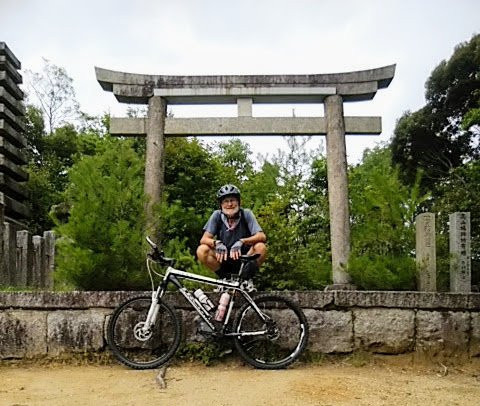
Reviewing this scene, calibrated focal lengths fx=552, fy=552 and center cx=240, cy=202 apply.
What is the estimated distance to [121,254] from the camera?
18.3 ft

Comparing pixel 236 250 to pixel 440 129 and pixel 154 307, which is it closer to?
pixel 154 307

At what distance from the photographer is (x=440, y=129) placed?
17359 millimetres

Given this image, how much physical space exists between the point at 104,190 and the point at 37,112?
58.3ft

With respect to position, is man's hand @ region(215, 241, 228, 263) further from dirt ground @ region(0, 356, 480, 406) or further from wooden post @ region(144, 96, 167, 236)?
wooden post @ region(144, 96, 167, 236)

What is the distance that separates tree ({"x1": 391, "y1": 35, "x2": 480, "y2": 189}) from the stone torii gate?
10.4m

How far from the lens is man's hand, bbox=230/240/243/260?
16.4 ft

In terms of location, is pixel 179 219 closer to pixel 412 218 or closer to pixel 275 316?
pixel 275 316

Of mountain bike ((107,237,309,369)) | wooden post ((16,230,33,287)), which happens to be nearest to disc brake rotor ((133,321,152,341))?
mountain bike ((107,237,309,369))

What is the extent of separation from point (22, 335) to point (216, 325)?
6.21 ft

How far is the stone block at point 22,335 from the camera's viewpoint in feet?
17.1

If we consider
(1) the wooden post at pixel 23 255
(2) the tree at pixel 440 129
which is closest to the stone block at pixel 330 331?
(1) the wooden post at pixel 23 255

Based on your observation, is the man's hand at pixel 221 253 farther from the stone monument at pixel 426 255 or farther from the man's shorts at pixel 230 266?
the stone monument at pixel 426 255

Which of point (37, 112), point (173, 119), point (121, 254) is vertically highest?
point (37, 112)

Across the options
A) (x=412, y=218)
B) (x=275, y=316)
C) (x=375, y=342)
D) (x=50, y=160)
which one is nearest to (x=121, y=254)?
(x=275, y=316)
